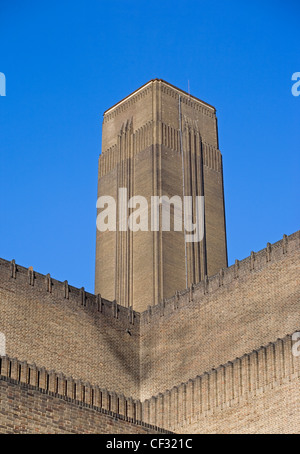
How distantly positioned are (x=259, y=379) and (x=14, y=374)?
31.4ft

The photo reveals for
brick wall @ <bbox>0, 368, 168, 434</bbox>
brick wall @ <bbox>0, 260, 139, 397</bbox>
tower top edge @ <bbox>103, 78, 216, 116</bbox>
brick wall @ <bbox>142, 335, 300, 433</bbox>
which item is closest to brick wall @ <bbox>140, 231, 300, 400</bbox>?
brick wall @ <bbox>0, 260, 139, 397</bbox>

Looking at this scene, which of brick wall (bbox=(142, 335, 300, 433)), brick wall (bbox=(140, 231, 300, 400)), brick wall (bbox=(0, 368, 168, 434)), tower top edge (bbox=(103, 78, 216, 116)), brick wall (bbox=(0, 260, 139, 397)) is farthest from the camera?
tower top edge (bbox=(103, 78, 216, 116))

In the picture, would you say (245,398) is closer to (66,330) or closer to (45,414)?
(66,330)

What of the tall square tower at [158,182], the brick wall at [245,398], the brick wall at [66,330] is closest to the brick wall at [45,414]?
the brick wall at [245,398]

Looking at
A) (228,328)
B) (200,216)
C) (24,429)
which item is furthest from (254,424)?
(200,216)

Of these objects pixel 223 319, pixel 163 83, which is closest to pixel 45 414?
pixel 223 319

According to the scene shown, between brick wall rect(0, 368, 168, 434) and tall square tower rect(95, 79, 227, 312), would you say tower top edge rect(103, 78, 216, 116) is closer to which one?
tall square tower rect(95, 79, 227, 312)

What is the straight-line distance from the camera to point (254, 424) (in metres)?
31.6

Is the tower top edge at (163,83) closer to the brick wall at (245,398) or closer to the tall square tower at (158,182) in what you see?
the tall square tower at (158,182)

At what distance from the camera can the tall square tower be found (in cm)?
5344

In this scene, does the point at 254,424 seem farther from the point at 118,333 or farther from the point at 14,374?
the point at 118,333

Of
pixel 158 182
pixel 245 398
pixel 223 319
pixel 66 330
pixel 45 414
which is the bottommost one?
pixel 45 414

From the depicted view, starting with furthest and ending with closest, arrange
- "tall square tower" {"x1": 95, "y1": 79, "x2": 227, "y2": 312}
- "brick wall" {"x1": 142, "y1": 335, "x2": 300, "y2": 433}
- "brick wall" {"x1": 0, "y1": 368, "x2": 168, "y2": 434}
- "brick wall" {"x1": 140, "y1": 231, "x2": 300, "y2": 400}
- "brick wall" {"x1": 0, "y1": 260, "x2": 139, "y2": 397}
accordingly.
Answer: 1. "tall square tower" {"x1": 95, "y1": 79, "x2": 227, "y2": 312}
2. "brick wall" {"x1": 140, "y1": 231, "x2": 300, "y2": 400}
3. "brick wall" {"x1": 0, "y1": 260, "x2": 139, "y2": 397}
4. "brick wall" {"x1": 142, "y1": 335, "x2": 300, "y2": 433}
5. "brick wall" {"x1": 0, "y1": 368, "x2": 168, "y2": 434}

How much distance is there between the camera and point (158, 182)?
5559 centimetres
